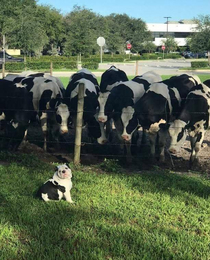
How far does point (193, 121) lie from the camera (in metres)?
8.01

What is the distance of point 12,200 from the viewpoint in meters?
5.40

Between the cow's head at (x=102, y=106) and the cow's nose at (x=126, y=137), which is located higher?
the cow's head at (x=102, y=106)

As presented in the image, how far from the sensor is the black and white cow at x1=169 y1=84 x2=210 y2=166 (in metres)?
7.72

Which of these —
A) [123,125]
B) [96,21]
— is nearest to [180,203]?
[123,125]

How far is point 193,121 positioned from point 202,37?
36.2 metres

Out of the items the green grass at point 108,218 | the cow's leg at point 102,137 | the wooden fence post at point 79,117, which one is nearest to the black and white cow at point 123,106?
the cow's leg at point 102,137

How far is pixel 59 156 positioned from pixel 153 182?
2.68 m

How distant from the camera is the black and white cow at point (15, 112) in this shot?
855 centimetres

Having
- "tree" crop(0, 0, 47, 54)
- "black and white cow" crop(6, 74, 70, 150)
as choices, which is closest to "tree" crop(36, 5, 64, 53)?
"tree" crop(0, 0, 47, 54)

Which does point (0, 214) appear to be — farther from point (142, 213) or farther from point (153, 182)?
point (153, 182)

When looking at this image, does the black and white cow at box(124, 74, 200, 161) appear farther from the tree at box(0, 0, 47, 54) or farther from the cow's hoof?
the tree at box(0, 0, 47, 54)

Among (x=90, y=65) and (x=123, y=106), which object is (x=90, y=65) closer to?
(x=90, y=65)

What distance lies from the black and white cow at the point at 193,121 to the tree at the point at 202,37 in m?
35.4

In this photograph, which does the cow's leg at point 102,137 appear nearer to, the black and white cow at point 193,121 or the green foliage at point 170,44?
the black and white cow at point 193,121
